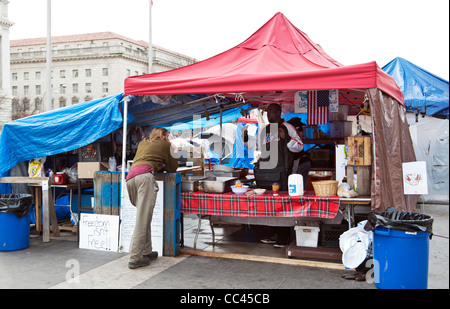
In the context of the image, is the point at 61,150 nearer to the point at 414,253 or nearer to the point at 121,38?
the point at 414,253

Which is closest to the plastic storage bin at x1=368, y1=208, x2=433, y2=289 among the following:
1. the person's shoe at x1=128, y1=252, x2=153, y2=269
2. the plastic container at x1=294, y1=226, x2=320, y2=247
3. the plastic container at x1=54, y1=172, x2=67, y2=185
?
the plastic container at x1=294, y1=226, x2=320, y2=247

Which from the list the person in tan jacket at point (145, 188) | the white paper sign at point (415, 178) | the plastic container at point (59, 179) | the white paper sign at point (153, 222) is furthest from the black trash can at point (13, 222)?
the white paper sign at point (415, 178)

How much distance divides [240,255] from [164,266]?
3.87 ft

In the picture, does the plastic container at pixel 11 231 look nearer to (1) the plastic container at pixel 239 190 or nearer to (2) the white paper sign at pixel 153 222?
(2) the white paper sign at pixel 153 222

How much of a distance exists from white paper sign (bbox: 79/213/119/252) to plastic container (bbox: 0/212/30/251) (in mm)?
A: 988

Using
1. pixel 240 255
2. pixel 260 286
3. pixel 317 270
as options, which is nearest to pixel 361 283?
pixel 317 270

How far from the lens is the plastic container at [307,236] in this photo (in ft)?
19.6

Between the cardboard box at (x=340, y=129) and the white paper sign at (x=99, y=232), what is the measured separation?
540 cm

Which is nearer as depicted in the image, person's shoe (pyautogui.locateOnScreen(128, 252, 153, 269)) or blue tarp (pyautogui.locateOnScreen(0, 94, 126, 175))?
person's shoe (pyautogui.locateOnScreen(128, 252, 153, 269))

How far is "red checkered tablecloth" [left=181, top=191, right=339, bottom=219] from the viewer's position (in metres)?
5.57

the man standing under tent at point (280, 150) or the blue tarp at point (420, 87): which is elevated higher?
the blue tarp at point (420, 87)

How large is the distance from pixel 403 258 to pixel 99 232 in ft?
15.1

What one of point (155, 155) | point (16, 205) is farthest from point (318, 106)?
point (16, 205)

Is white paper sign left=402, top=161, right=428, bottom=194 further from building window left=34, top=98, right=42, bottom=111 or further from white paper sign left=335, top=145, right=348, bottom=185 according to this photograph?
building window left=34, top=98, right=42, bottom=111
